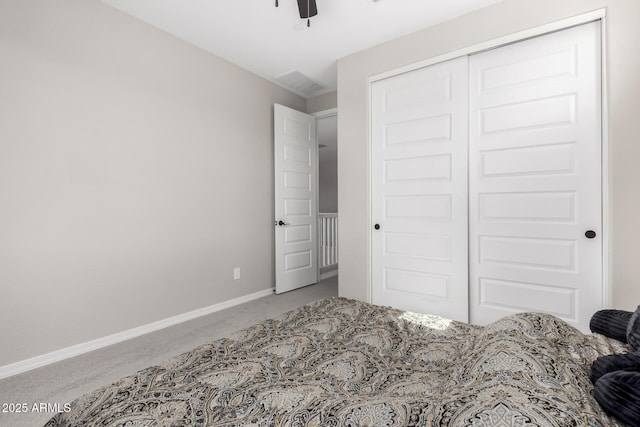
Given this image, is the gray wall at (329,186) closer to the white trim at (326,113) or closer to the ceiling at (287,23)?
the white trim at (326,113)

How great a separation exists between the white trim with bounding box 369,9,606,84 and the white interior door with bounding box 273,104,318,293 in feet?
4.77

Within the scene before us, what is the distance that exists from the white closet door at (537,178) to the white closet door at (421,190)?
112 mm

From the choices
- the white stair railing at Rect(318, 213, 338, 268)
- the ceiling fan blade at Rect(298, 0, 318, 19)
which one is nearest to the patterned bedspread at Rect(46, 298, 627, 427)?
the ceiling fan blade at Rect(298, 0, 318, 19)

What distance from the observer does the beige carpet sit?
1.81 m

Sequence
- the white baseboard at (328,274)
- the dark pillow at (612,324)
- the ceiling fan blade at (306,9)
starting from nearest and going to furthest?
the dark pillow at (612,324)
the ceiling fan blade at (306,9)
the white baseboard at (328,274)

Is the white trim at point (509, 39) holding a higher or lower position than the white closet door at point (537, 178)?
higher

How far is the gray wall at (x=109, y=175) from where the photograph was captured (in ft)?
6.95

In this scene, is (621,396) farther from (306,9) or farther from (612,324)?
(306,9)

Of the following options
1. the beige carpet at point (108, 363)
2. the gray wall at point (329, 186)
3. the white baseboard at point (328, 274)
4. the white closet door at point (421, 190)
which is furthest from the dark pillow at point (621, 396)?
the gray wall at point (329, 186)

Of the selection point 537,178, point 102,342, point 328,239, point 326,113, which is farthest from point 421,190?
point 102,342

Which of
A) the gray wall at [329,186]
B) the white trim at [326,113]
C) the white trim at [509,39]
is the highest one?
the white trim at [326,113]

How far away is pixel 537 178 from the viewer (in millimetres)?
2389

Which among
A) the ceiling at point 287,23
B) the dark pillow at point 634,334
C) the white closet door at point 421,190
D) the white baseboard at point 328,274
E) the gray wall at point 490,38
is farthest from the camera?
the white baseboard at point 328,274

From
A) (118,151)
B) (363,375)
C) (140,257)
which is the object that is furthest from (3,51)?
(363,375)
